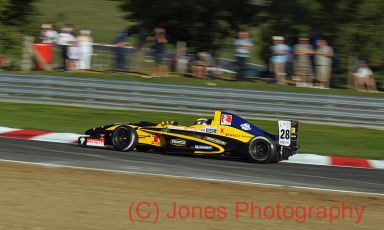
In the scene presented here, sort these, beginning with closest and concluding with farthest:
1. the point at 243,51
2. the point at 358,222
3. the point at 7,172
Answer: the point at 358,222
the point at 7,172
the point at 243,51

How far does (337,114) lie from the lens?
47.1 ft

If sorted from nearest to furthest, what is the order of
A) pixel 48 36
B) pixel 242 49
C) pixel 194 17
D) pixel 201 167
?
pixel 201 167 → pixel 242 49 → pixel 48 36 → pixel 194 17

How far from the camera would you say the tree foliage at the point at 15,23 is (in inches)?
858

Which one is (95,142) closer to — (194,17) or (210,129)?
(210,129)

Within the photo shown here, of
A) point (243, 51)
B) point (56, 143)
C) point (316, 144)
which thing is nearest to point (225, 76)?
point (243, 51)

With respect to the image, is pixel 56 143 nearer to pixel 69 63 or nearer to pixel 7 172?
pixel 7 172

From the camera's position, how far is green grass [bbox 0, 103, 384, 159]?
40.3ft

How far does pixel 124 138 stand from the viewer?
10617 mm

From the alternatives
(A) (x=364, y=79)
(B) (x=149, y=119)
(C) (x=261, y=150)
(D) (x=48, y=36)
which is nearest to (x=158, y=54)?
(D) (x=48, y=36)

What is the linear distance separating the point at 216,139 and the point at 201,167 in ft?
2.76

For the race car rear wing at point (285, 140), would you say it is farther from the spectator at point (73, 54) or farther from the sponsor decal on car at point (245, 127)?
the spectator at point (73, 54)

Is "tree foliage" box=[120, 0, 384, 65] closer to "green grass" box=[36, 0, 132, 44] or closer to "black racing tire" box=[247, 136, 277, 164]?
"black racing tire" box=[247, 136, 277, 164]

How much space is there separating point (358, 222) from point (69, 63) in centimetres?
1283

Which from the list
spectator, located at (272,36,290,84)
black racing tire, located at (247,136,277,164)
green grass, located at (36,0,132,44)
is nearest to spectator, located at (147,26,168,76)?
spectator, located at (272,36,290,84)
